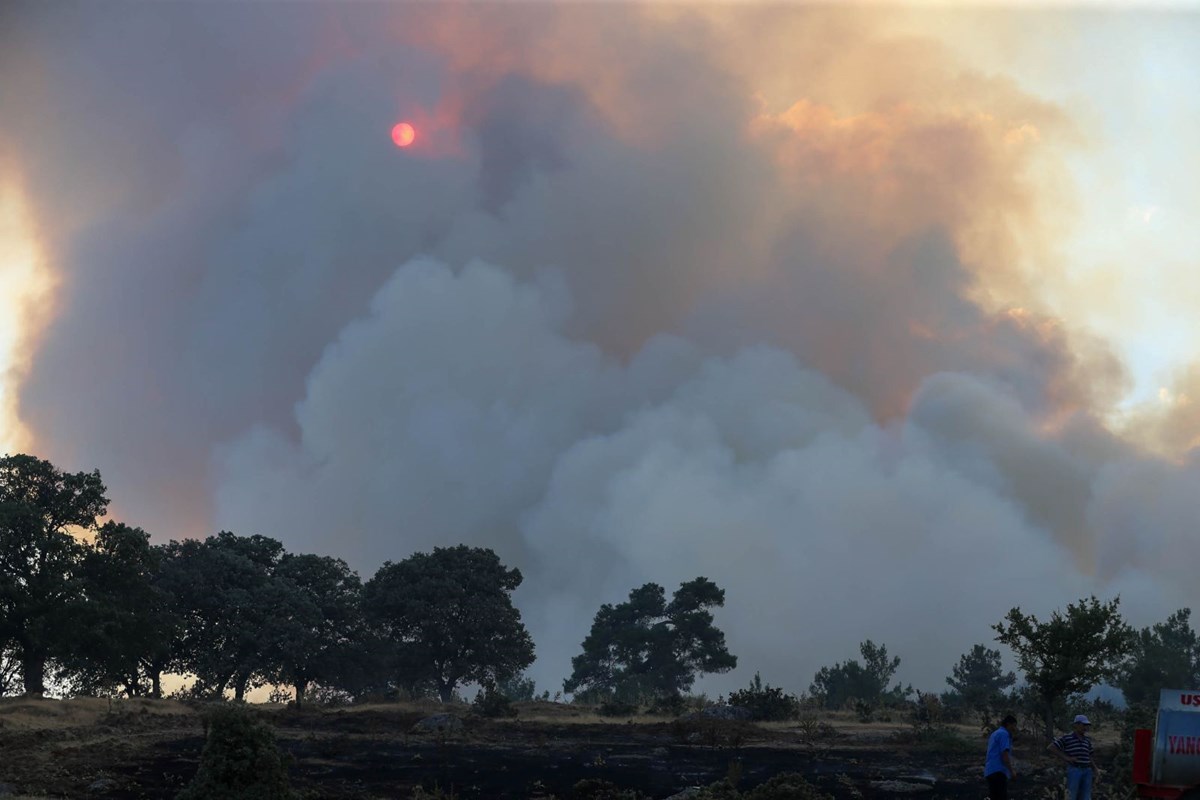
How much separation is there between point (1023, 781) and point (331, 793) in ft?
76.1

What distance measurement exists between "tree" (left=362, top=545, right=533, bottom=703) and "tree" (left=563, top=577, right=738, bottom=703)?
2214cm

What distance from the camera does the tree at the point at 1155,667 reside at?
81688 mm

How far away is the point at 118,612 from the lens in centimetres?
6694

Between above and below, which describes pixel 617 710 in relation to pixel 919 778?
below

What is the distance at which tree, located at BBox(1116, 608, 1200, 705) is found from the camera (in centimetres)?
8169

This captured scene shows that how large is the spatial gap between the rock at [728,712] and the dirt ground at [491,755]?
4107 mm

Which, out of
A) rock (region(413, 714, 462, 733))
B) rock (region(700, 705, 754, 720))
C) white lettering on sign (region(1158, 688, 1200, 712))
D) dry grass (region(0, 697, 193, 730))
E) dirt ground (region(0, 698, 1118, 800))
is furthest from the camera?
rock (region(700, 705, 754, 720))

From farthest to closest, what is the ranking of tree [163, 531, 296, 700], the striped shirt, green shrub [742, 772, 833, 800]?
tree [163, 531, 296, 700]
green shrub [742, 772, 833, 800]
the striped shirt

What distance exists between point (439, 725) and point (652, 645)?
56.3 metres

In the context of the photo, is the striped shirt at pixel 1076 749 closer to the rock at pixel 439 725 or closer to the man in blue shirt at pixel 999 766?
the man in blue shirt at pixel 999 766

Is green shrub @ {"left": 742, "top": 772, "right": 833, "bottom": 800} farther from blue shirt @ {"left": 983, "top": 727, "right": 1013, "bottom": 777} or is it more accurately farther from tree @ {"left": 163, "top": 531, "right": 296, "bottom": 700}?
tree @ {"left": 163, "top": 531, "right": 296, "bottom": 700}

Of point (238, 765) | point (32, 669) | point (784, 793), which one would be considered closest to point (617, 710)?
point (32, 669)

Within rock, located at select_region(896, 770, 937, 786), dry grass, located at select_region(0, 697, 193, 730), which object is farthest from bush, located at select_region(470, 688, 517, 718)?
rock, located at select_region(896, 770, 937, 786)

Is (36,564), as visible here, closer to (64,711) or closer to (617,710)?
(64,711)
